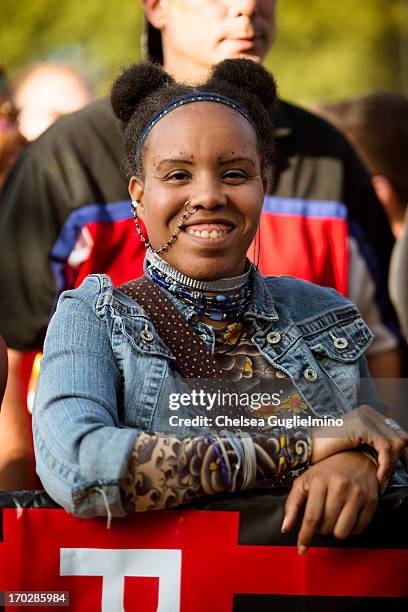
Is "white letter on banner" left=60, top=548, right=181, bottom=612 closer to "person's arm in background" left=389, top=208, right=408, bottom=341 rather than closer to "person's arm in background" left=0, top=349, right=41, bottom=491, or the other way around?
"person's arm in background" left=0, top=349, right=41, bottom=491

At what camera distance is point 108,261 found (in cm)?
379

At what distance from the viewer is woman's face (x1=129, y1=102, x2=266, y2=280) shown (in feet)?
9.00

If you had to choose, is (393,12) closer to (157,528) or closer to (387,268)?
(387,268)

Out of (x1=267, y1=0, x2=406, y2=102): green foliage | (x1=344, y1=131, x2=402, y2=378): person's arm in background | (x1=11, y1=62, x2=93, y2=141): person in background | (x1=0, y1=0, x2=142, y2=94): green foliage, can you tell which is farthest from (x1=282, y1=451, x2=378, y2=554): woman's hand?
(x1=267, y1=0, x2=406, y2=102): green foliage

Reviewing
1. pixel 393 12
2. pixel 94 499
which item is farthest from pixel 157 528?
pixel 393 12

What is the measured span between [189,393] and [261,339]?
0.27 meters

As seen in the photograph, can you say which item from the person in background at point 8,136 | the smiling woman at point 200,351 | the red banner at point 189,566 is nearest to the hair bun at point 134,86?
the smiling woman at point 200,351

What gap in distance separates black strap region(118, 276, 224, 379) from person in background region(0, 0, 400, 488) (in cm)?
96

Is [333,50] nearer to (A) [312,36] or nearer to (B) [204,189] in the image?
(A) [312,36]

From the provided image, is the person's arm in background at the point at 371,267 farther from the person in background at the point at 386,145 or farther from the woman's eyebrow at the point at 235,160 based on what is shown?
the person in background at the point at 386,145

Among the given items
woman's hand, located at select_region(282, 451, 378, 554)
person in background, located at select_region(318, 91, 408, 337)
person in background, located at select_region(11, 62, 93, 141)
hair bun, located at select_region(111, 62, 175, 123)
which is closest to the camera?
woman's hand, located at select_region(282, 451, 378, 554)

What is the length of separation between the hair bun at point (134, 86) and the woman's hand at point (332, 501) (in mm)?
1225

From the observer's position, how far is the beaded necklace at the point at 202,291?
2.76 metres

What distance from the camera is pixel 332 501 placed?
2.29 m
